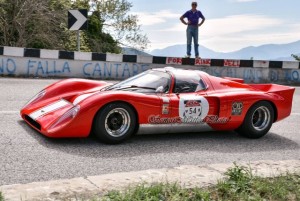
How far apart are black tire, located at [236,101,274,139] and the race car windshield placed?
1.32 metres

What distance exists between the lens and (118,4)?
25672 mm

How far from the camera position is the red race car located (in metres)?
5.35

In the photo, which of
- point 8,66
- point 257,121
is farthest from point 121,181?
point 8,66

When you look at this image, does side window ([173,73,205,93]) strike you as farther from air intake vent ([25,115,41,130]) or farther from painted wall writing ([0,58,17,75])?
painted wall writing ([0,58,17,75])

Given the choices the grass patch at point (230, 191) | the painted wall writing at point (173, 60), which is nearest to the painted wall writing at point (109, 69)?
the painted wall writing at point (173, 60)

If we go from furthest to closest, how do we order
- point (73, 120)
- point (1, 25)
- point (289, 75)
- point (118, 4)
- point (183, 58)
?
point (118, 4) < point (1, 25) < point (289, 75) < point (183, 58) < point (73, 120)

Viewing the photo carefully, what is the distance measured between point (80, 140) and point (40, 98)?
1167 mm

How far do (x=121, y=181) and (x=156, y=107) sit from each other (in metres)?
2.05

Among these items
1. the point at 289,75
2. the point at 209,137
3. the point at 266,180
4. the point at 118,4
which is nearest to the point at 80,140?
the point at 209,137

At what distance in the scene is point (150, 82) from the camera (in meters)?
6.09

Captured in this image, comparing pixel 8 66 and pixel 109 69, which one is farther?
pixel 109 69

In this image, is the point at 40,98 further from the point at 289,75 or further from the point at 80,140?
the point at 289,75

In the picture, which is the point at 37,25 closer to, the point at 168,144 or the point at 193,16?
the point at 193,16

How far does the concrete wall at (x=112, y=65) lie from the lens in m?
12.2
